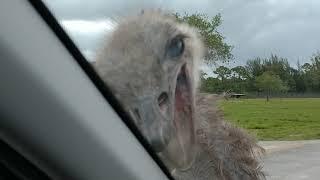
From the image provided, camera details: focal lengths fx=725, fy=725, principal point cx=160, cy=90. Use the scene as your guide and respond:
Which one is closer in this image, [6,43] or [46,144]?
[6,43]

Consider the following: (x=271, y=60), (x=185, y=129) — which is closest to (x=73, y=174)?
(x=185, y=129)

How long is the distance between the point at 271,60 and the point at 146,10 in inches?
67.6

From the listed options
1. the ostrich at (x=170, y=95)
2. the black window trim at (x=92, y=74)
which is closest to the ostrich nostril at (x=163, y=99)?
the ostrich at (x=170, y=95)

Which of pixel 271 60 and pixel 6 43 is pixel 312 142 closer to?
pixel 271 60

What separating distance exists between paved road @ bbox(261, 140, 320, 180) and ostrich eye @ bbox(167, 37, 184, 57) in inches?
371

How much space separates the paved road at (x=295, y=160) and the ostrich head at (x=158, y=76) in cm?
941

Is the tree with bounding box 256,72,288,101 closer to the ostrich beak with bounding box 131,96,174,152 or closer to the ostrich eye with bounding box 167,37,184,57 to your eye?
the ostrich eye with bounding box 167,37,184,57

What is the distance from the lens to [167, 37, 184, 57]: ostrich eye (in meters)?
2.62

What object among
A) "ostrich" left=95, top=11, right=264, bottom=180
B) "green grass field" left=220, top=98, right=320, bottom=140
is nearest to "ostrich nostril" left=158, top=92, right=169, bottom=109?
"ostrich" left=95, top=11, right=264, bottom=180

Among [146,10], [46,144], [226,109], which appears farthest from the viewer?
[226,109]

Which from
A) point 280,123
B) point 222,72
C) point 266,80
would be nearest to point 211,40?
point 222,72

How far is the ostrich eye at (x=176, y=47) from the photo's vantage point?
2619 millimetres

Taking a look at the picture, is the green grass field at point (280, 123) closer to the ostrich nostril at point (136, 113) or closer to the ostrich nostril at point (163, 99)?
the ostrich nostril at point (163, 99)

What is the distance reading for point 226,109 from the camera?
327 cm
